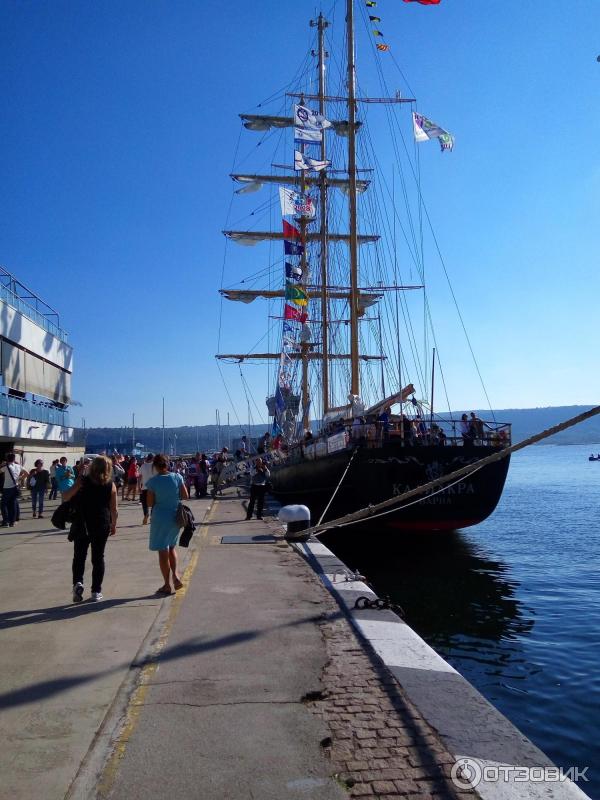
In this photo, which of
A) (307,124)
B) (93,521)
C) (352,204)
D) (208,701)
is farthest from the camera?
(307,124)

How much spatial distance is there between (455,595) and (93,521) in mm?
7278

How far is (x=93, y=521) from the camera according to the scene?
266 inches

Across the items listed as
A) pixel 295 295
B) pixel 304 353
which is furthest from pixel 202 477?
pixel 304 353

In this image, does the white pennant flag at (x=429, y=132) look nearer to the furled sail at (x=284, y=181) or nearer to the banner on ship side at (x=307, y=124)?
the banner on ship side at (x=307, y=124)

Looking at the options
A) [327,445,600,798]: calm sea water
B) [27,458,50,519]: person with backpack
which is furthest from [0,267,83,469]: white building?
[327,445,600,798]: calm sea water

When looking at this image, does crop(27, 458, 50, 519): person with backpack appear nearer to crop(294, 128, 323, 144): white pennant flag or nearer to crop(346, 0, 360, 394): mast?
crop(346, 0, 360, 394): mast

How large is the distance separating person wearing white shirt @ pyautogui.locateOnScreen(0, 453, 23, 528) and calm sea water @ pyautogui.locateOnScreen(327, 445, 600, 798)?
24.6ft

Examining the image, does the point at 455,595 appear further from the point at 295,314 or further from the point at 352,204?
the point at 295,314

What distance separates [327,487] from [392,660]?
1482cm

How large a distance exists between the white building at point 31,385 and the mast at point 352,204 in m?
11.7

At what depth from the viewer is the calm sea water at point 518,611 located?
19.8ft

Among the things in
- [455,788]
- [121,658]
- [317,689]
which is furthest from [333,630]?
[455,788]

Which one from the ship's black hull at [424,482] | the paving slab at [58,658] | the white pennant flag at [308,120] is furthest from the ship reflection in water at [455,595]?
the white pennant flag at [308,120]

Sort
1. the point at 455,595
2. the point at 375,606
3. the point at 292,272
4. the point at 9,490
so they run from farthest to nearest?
the point at 292,272 → the point at 9,490 → the point at 455,595 → the point at 375,606
